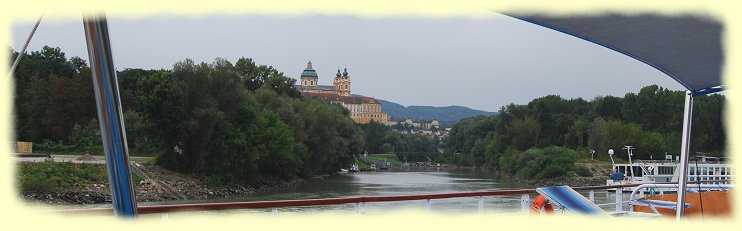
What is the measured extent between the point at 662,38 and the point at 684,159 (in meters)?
1.16

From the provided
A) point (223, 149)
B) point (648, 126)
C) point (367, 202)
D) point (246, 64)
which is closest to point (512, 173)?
point (648, 126)

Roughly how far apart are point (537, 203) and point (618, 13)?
2260 millimetres

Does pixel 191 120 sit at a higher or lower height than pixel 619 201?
higher

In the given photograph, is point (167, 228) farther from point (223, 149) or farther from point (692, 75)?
point (223, 149)

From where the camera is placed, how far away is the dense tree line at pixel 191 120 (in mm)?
39781

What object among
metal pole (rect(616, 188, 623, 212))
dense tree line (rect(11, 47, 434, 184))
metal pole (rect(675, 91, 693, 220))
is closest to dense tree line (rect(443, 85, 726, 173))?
dense tree line (rect(11, 47, 434, 184))

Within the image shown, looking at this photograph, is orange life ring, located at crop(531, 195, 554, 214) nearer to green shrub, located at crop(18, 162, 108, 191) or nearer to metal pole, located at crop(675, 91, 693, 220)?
metal pole, located at crop(675, 91, 693, 220)

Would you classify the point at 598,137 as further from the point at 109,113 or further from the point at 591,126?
the point at 109,113

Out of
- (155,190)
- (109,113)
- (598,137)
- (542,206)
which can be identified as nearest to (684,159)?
(542,206)

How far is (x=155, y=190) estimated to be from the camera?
37.8m

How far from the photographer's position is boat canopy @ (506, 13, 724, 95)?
4.12m

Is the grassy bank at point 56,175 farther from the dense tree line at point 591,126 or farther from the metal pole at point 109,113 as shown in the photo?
the dense tree line at point 591,126

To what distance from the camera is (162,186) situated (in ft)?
127

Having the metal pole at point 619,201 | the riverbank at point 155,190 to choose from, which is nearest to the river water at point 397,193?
the metal pole at point 619,201
